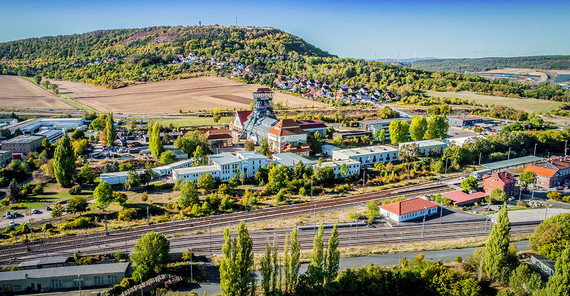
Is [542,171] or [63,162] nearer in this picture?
[63,162]

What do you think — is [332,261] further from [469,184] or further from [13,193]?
[13,193]

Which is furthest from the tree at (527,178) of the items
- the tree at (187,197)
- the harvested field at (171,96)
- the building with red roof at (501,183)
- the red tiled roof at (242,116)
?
the harvested field at (171,96)

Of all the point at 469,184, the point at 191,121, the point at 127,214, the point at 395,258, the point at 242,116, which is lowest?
the point at 395,258

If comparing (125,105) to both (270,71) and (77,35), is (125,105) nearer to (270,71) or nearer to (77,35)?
(270,71)

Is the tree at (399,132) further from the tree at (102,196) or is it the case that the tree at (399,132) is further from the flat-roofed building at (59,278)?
the flat-roofed building at (59,278)

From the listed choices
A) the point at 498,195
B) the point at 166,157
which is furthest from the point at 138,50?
the point at 498,195

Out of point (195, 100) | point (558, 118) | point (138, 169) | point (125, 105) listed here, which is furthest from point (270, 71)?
point (138, 169)

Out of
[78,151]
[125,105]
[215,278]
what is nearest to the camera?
[215,278]
